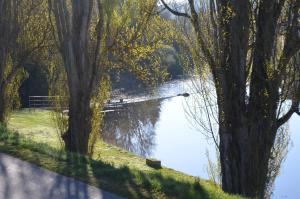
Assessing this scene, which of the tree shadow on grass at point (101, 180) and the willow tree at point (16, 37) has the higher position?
the willow tree at point (16, 37)

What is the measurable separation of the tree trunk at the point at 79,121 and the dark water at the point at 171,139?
963 cm

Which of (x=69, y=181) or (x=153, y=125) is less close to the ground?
(x=69, y=181)

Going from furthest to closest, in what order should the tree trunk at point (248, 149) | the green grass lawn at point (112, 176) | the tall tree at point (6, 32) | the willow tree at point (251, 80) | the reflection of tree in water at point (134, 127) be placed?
1. the reflection of tree in water at point (134, 127)
2. the tall tree at point (6, 32)
3. the tree trunk at point (248, 149)
4. the willow tree at point (251, 80)
5. the green grass lawn at point (112, 176)

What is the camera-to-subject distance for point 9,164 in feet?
22.6

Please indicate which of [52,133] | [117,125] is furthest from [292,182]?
[117,125]

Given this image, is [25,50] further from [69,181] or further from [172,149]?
[172,149]

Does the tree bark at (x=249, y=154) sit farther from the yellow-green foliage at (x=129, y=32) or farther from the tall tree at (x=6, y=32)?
the tall tree at (x=6, y=32)

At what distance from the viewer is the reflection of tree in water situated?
105 ft

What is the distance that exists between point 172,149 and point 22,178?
26.4 meters

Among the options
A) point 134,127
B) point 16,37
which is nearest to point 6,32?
point 16,37

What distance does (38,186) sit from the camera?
5.77m

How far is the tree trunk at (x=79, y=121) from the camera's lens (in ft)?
37.1

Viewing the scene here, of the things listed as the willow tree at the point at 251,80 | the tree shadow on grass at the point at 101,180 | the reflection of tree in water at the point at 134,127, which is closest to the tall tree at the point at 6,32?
the willow tree at the point at 251,80

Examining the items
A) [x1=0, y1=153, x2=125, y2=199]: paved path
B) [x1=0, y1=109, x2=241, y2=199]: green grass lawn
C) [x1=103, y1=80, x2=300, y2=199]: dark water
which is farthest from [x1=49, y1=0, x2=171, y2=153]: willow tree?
[x1=103, y1=80, x2=300, y2=199]: dark water
